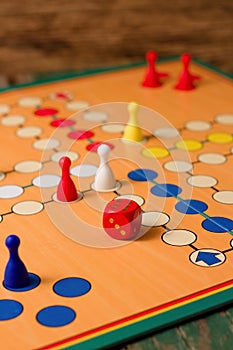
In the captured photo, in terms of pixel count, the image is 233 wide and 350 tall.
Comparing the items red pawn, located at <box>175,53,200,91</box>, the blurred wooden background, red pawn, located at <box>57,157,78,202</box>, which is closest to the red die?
red pawn, located at <box>57,157,78,202</box>

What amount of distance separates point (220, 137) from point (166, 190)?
272 millimetres

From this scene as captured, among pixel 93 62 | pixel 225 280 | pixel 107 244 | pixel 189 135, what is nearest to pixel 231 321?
pixel 225 280

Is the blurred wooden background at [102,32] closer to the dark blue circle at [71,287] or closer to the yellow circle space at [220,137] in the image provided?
the yellow circle space at [220,137]

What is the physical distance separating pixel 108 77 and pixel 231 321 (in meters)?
1.03

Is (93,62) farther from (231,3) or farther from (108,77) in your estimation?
(231,3)

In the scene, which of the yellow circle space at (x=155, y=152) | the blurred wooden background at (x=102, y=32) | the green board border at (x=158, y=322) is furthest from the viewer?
the blurred wooden background at (x=102, y=32)

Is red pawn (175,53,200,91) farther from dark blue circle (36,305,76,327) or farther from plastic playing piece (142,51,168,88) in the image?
dark blue circle (36,305,76,327)

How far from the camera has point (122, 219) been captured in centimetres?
98

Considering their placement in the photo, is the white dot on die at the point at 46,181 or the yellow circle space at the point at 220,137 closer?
the white dot on die at the point at 46,181

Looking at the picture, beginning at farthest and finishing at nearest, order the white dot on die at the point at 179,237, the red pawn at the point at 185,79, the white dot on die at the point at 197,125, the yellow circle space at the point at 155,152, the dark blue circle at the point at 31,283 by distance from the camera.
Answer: the red pawn at the point at 185,79
the white dot on die at the point at 197,125
the yellow circle space at the point at 155,152
the white dot on die at the point at 179,237
the dark blue circle at the point at 31,283

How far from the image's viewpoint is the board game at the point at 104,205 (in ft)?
2.74

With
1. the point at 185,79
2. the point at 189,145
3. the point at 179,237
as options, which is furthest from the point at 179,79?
the point at 179,237

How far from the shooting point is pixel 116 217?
979 mm

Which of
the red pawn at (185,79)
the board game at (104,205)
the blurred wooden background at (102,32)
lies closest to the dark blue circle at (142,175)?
the board game at (104,205)
